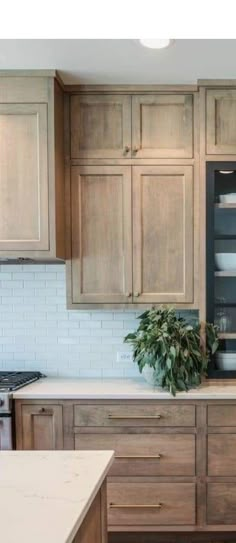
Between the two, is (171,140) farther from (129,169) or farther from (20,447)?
(20,447)

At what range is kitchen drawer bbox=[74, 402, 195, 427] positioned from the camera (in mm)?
2332

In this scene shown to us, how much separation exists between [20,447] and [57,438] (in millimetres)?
211

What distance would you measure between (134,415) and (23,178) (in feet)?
4.74

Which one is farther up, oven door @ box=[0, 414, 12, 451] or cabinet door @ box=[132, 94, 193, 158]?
cabinet door @ box=[132, 94, 193, 158]

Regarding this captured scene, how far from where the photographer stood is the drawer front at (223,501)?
7.64ft

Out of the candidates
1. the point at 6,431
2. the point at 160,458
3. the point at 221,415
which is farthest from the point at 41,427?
the point at 221,415

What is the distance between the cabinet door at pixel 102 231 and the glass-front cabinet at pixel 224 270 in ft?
1.65

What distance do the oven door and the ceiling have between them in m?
1.89

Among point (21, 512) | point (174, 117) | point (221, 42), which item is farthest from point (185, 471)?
point (221, 42)

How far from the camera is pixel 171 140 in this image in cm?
254

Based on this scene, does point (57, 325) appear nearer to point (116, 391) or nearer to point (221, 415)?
point (116, 391)

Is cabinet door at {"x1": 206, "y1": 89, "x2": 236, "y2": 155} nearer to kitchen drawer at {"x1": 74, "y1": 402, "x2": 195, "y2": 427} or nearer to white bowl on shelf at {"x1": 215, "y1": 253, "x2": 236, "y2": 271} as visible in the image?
white bowl on shelf at {"x1": 215, "y1": 253, "x2": 236, "y2": 271}

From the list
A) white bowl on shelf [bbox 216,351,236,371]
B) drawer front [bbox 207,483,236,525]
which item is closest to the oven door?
drawer front [bbox 207,483,236,525]

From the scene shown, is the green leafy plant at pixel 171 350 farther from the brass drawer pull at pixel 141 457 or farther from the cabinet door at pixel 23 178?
the cabinet door at pixel 23 178
